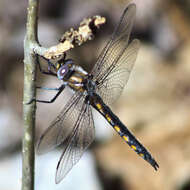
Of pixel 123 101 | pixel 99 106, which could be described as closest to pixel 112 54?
pixel 99 106

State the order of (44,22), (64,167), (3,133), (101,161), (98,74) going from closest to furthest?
(64,167)
(98,74)
(101,161)
(3,133)
(44,22)

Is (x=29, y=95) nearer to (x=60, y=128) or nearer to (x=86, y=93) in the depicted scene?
(x=60, y=128)

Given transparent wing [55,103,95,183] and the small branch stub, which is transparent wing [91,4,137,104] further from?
the small branch stub

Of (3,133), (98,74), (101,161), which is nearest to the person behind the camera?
(98,74)

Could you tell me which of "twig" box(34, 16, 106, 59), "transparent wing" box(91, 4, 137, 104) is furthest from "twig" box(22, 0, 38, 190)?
"transparent wing" box(91, 4, 137, 104)

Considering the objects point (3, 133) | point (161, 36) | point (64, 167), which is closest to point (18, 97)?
point (3, 133)

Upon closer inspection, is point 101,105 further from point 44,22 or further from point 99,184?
point 44,22
